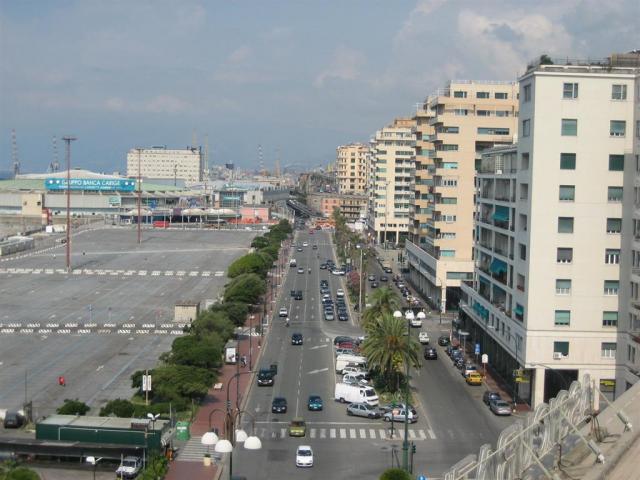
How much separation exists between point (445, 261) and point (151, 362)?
25675mm

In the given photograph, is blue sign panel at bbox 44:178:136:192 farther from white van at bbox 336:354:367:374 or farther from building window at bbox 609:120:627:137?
building window at bbox 609:120:627:137

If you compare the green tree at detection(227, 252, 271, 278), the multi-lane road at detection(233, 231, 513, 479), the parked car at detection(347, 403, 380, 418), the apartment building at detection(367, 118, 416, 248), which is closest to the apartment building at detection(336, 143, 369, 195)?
A: the apartment building at detection(367, 118, 416, 248)

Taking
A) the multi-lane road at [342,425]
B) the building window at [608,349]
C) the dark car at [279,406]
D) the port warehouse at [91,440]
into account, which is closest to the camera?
the port warehouse at [91,440]

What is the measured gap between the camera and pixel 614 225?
38.2 m

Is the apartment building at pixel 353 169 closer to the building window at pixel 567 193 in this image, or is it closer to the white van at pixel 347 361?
the white van at pixel 347 361

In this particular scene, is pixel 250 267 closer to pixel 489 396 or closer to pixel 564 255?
pixel 489 396

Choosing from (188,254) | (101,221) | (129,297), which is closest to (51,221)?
(101,221)

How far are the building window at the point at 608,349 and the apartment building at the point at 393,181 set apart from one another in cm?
7340

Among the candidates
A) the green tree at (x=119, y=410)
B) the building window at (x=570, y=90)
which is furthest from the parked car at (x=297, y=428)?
the building window at (x=570, y=90)

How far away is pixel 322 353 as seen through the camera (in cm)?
5138

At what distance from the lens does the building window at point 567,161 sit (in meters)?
38.0

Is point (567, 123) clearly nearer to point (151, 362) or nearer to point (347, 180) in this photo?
point (151, 362)

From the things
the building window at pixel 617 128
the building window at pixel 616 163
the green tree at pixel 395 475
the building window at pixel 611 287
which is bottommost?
the green tree at pixel 395 475

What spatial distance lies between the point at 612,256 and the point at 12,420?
82.8ft
